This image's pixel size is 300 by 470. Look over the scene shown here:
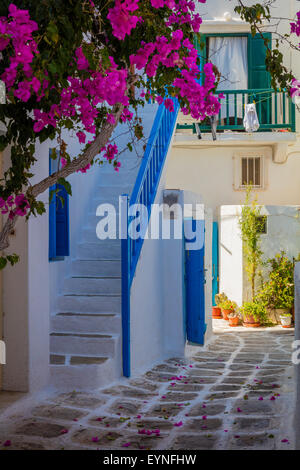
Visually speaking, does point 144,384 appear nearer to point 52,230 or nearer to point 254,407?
point 254,407

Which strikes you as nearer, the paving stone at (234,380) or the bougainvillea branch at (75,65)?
the bougainvillea branch at (75,65)

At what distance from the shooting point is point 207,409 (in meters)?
5.20

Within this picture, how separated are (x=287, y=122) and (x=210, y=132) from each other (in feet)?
6.18

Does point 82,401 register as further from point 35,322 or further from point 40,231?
point 40,231

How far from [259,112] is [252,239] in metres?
3.28

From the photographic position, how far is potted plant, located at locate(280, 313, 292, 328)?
1110 cm

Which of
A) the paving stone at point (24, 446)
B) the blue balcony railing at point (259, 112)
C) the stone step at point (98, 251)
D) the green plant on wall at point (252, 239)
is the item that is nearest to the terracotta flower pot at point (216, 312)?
the green plant on wall at point (252, 239)

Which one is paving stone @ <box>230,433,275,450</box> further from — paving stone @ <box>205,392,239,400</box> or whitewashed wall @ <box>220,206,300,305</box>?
whitewashed wall @ <box>220,206,300,305</box>

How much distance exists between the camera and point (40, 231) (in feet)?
18.2

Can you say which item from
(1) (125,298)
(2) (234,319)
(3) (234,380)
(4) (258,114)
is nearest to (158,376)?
(3) (234,380)

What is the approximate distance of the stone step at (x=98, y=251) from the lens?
782 centimetres

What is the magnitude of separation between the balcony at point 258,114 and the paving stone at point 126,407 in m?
8.61

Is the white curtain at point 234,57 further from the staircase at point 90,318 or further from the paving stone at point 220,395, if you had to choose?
the paving stone at point 220,395

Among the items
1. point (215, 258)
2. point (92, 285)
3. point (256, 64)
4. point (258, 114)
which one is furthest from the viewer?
point (256, 64)
